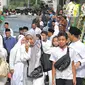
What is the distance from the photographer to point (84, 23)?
12250 mm

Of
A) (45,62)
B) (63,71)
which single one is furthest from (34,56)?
(63,71)

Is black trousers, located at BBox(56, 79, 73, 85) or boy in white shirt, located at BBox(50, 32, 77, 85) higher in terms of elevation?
boy in white shirt, located at BBox(50, 32, 77, 85)

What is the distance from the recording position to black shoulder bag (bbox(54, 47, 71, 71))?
6238mm

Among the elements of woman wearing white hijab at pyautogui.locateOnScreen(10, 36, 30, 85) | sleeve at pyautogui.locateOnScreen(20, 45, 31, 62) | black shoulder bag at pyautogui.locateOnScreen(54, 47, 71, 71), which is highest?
black shoulder bag at pyautogui.locateOnScreen(54, 47, 71, 71)

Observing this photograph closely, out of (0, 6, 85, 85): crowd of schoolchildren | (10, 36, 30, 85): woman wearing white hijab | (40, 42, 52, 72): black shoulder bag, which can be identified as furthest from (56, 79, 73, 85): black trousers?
(10, 36, 30, 85): woman wearing white hijab

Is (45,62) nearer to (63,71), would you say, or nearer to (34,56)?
(34,56)

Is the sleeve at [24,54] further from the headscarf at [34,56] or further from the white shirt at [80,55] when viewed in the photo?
the white shirt at [80,55]

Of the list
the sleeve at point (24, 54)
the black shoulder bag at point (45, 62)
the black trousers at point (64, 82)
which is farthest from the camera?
the sleeve at point (24, 54)

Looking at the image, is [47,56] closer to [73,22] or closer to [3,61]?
[3,61]

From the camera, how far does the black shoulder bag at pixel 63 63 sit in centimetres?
624

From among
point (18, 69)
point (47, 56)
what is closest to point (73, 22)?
point (18, 69)

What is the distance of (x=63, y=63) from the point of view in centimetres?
625

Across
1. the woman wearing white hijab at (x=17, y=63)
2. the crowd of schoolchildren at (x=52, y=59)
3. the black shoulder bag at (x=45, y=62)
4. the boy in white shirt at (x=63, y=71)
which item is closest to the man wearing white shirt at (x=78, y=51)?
the crowd of schoolchildren at (x=52, y=59)

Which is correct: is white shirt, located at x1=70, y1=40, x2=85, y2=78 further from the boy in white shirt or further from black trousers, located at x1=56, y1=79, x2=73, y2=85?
black trousers, located at x1=56, y1=79, x2=73, y2=85
